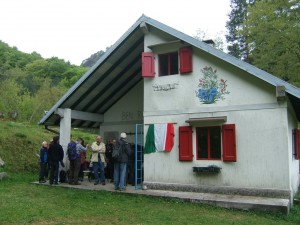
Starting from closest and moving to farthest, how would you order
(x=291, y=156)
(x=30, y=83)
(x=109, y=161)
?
1. (x=291, y=156)
2. (x=109, y=161)
3. (x=30, y=83)

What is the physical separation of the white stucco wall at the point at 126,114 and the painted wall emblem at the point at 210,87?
4.71m

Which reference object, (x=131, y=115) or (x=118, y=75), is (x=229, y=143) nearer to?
(x=118, y=75)

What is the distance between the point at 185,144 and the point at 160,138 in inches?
34.4

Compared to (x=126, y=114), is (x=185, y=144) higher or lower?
lower

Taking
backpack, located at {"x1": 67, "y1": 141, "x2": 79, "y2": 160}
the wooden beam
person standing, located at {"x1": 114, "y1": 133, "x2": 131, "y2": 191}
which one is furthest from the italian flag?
the wooden beam

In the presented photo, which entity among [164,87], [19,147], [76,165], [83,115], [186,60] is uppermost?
[186,60]

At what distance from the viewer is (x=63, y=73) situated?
55.4 metres

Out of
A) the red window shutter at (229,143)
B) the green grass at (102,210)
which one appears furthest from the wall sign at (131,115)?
the red window shutter at (229,143)

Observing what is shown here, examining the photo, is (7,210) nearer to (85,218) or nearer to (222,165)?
(85,218)

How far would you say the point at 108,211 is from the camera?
8.11 metres

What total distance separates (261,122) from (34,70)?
49644 millimetres

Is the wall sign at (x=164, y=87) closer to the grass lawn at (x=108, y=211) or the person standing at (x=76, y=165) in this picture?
the person standing at (x=76, y=165)

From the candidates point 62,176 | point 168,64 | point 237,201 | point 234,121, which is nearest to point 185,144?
point 234,121

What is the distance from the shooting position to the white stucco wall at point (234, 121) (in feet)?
31.3
